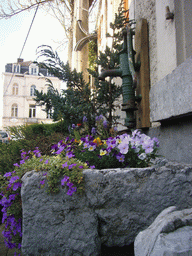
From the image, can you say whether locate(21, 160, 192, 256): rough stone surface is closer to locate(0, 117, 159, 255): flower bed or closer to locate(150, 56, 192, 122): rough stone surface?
locate(0, 117, 159, 255): flower bed

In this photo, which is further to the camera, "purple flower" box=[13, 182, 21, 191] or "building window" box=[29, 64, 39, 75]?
"building window" box=[29, 64, 39, 75]

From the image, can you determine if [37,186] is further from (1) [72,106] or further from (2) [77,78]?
(2) [77,78]

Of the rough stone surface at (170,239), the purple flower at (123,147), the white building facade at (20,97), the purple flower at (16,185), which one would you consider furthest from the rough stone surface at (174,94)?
the white building facade at (20,97)

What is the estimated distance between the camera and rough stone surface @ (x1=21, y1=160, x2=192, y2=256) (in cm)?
133

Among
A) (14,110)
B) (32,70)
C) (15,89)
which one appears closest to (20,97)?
(15,89)

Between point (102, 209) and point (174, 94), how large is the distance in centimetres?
98

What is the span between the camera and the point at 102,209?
135 centimetres

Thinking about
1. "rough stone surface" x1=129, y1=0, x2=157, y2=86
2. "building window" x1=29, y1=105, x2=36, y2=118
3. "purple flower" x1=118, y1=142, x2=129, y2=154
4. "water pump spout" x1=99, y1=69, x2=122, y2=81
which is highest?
"building window" x1=29, y1=105, x2=36, y2=118

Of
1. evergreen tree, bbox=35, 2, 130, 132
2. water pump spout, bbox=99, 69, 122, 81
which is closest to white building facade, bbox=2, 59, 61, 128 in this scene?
evergreen tree, bbox=35, 2, 130, 132

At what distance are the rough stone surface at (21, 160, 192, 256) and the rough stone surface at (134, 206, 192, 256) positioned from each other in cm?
40

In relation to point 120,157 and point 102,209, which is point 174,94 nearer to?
point 120,157

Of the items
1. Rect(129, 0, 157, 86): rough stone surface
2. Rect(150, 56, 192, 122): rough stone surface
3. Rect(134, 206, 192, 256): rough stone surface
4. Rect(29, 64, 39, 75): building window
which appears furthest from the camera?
→ Rect(29, 64, 39, 75): building window

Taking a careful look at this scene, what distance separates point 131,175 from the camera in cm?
135

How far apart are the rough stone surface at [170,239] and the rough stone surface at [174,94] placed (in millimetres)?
782
